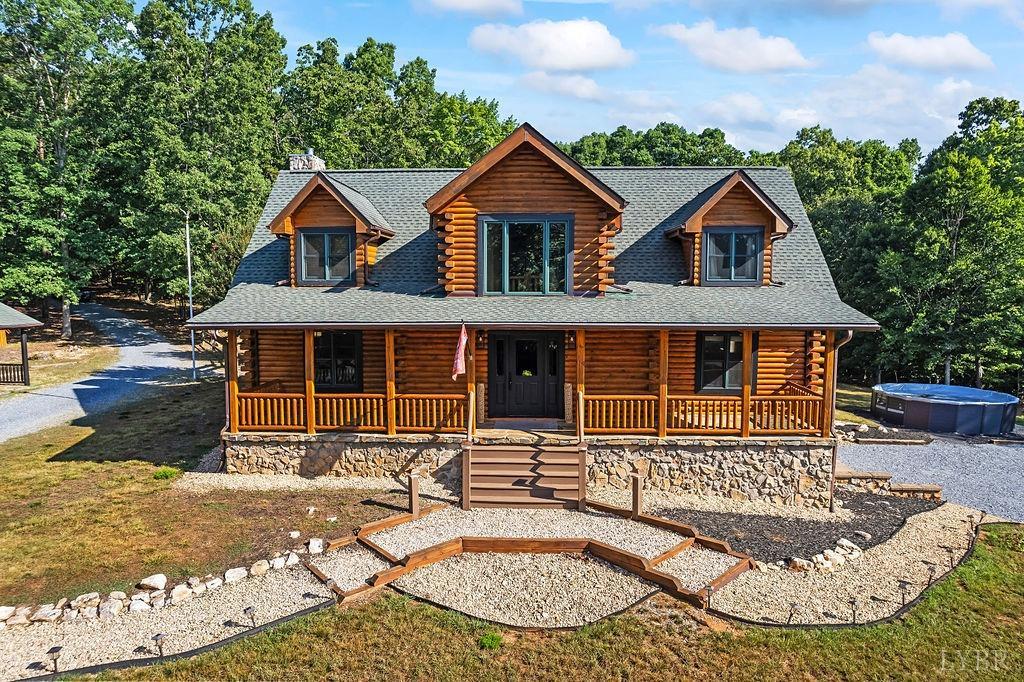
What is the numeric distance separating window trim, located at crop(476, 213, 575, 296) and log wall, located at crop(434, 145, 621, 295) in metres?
0.10

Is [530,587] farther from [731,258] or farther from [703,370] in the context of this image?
[731,258]

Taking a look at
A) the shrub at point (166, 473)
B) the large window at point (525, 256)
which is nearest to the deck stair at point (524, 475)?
the large window at point (525, 256)

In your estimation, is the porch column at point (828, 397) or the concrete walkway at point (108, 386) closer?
the porch column at point (828, 397)

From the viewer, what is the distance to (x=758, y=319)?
1379cm

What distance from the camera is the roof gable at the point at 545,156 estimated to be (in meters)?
14.9

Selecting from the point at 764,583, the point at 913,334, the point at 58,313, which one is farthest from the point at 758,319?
the point at 58,313

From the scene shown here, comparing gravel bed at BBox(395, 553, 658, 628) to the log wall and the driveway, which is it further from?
the driveway

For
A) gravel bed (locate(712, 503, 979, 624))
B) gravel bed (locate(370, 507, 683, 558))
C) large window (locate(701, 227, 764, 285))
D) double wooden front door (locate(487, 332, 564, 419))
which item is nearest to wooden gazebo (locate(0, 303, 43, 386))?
double wooden front door (locate(487, 332, 564, 419))

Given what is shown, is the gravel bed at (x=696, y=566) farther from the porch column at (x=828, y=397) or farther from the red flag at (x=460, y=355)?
the red flag at (x=460, y=355)

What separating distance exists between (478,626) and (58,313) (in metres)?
48.8

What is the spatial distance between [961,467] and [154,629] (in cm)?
1899

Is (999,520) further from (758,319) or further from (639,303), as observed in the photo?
(639,303)

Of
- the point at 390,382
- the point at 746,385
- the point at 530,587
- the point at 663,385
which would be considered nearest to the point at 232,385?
the point at 390,382

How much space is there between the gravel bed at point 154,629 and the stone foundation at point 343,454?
5.07m
